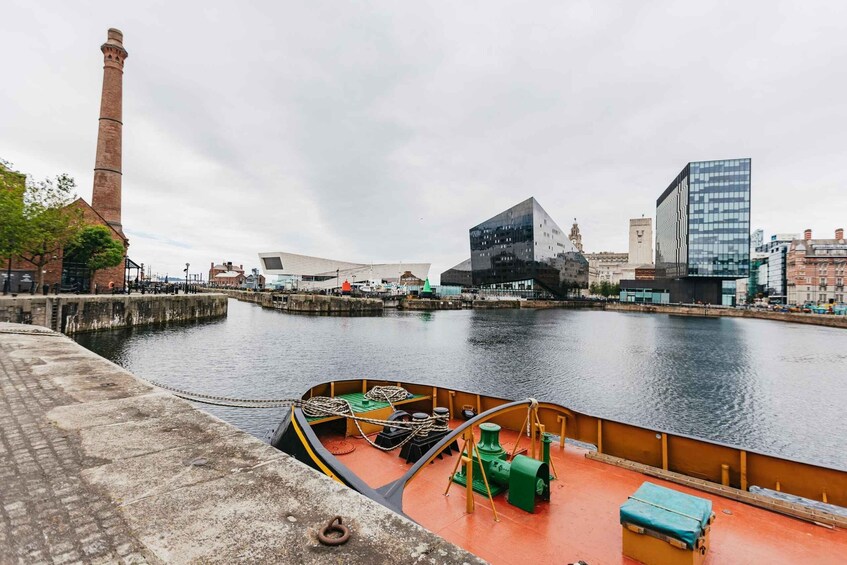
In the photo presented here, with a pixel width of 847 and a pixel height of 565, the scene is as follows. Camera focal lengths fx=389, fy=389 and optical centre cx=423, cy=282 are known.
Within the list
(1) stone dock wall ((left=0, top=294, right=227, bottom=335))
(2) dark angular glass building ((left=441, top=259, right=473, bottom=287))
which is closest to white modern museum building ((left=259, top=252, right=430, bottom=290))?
(2) dark angular glass building ((left=441, top=259, right=473, bottom=287))

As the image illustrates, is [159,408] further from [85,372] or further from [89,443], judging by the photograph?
[85,372]

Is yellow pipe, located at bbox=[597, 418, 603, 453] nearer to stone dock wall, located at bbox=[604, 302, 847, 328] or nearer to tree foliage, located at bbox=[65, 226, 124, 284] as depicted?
tree foliage, located at bbox=[65, 226, 124, 284]

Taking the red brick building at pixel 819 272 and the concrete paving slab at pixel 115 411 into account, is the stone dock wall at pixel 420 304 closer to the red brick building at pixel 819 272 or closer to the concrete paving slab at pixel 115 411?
the concrete paving slab at pixel 115 411

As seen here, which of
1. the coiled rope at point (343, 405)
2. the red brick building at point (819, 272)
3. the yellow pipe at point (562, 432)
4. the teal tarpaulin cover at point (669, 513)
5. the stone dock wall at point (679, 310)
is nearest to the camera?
the teal tarpaulin cover at point (669, 513)

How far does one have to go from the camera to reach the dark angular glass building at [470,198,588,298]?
119 m

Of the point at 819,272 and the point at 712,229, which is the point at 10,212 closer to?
the point at 712,229

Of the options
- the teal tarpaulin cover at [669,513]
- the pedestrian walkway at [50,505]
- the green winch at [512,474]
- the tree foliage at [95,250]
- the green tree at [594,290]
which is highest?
the tree foliage at [95,250]

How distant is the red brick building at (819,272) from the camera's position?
339 ft

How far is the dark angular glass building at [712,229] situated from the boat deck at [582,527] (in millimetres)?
116112

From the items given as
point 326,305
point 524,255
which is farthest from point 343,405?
point 524,255

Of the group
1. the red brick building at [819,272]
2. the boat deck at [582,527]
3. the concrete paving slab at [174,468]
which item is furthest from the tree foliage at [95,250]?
the red brick building at [819,272]

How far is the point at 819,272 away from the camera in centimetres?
10531

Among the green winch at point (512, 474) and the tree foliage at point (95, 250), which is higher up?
the tree foliage at point (95, 250)

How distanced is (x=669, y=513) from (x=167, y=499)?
18.8 ft
